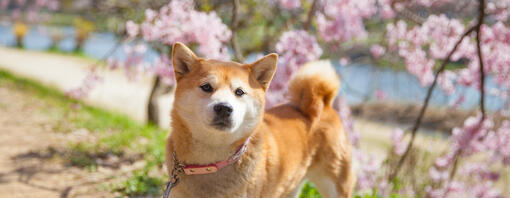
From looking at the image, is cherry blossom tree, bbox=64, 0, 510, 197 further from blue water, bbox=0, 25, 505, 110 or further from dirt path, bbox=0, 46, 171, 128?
dirt path, bbox=0, 46, 171, 128

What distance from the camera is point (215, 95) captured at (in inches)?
85.4

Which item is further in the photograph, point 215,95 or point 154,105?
point 154,105

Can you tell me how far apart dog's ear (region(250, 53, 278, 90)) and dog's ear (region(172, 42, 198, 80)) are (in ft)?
Result: 1.19

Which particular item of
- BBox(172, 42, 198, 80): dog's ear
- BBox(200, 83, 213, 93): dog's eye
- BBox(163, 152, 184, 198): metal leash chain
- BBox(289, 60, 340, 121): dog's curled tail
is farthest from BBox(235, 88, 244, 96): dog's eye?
BBox(289, 60, 340, 121): dog's curled tail

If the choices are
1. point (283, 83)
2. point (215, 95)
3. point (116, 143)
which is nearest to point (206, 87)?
point (215, 95)

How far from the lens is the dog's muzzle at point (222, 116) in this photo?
82.0 inches

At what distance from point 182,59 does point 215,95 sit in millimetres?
352

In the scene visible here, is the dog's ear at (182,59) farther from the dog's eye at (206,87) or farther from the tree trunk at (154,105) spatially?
the tree trunk at (154,105)

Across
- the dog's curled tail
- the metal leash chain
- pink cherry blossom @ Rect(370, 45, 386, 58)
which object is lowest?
pink cherry blossom @ Rect(370, 45, 386, 58)

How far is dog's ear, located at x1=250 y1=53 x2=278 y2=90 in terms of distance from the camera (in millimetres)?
2447

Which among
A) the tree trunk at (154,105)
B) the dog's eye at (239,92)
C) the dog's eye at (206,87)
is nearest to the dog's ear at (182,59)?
the dog's eye at (206,87)

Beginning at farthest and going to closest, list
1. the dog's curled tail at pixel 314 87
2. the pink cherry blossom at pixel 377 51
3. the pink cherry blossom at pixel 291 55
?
1. the pink cherry blossom at pixel 377 51
2. the pink cherry blossom at pixel 291 55
3. the dog's curled tail at pixel 314 87

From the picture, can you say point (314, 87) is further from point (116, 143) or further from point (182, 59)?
point (116, 143)

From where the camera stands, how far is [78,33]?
57.3ft
